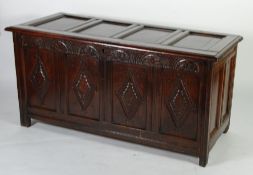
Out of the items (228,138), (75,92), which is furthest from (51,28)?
(228,138)

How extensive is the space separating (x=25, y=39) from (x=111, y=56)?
69 cm

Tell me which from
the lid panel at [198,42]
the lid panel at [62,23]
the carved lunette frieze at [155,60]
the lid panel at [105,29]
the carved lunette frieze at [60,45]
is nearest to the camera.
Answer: the carved lunette frieze at [155,60]

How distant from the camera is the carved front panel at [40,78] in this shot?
3688 mm

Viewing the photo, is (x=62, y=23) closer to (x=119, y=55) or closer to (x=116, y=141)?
(x=119, y=55)

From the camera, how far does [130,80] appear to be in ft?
11.3

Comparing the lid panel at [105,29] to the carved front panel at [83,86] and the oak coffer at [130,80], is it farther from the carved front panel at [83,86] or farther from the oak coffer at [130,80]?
the carved front panel at [83,86]

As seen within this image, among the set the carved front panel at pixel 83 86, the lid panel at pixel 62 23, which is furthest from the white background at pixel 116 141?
the lid panel at pixel 62 23

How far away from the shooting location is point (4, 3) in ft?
15.5

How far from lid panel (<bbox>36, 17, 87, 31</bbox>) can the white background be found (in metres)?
0.50

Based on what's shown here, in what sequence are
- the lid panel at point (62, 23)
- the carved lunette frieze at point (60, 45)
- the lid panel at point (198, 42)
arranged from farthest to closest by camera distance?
the lid panel at point (62, 23) → the carved lunette frieze at point (60, 45) → the lid panel at point (198, 42)

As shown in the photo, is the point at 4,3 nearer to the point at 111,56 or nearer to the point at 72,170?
the point at 111,56

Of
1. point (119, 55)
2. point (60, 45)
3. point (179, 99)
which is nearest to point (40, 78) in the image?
point (60, 45)

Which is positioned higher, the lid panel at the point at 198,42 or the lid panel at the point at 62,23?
the lid panel at the point at 62,23

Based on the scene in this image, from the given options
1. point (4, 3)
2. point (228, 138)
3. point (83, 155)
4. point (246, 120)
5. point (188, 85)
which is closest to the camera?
point (188, 85)
